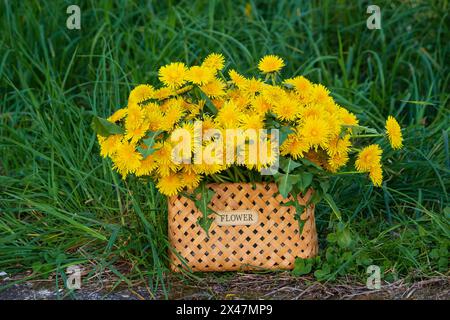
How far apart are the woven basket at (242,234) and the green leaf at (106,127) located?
0.31m

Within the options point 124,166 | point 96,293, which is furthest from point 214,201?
point 96,293

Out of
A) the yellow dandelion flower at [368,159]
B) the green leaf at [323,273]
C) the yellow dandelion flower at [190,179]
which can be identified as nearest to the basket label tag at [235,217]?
the yellow dandelion flower at [190,179]

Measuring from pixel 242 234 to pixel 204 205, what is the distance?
0.66ft

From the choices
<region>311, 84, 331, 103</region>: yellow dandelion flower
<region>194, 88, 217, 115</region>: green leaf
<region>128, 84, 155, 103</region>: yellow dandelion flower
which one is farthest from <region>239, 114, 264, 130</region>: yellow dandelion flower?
Result: <region>128, 84, 155, 103</region>: yellow dandelion flower

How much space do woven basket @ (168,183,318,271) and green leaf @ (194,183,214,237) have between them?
1.9 inches

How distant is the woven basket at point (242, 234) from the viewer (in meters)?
2.90

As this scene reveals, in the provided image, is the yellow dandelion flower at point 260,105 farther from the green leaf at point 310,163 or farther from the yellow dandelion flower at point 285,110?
the green leaf at point 310,163

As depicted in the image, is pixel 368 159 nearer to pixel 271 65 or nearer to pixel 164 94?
pixel 271 65

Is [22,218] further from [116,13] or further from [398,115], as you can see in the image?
[398,115]

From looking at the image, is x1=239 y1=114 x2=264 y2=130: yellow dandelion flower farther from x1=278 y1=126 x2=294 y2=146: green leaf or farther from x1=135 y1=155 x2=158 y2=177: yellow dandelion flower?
x1=135 y1=155 x2=158 y2=177: yellow dandelion flower

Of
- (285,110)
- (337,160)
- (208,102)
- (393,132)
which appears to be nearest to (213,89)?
(208,102)

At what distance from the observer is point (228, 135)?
2.76 m

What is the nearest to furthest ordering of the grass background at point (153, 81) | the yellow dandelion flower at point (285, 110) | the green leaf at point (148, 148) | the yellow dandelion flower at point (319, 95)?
the green leaf at point (148, 148) → the yellow dandelion flower at point (285, 110) → the yellow dandelion flower at point (319, 95) → the grass background at point (153, 81)

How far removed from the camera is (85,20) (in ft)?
14.5
